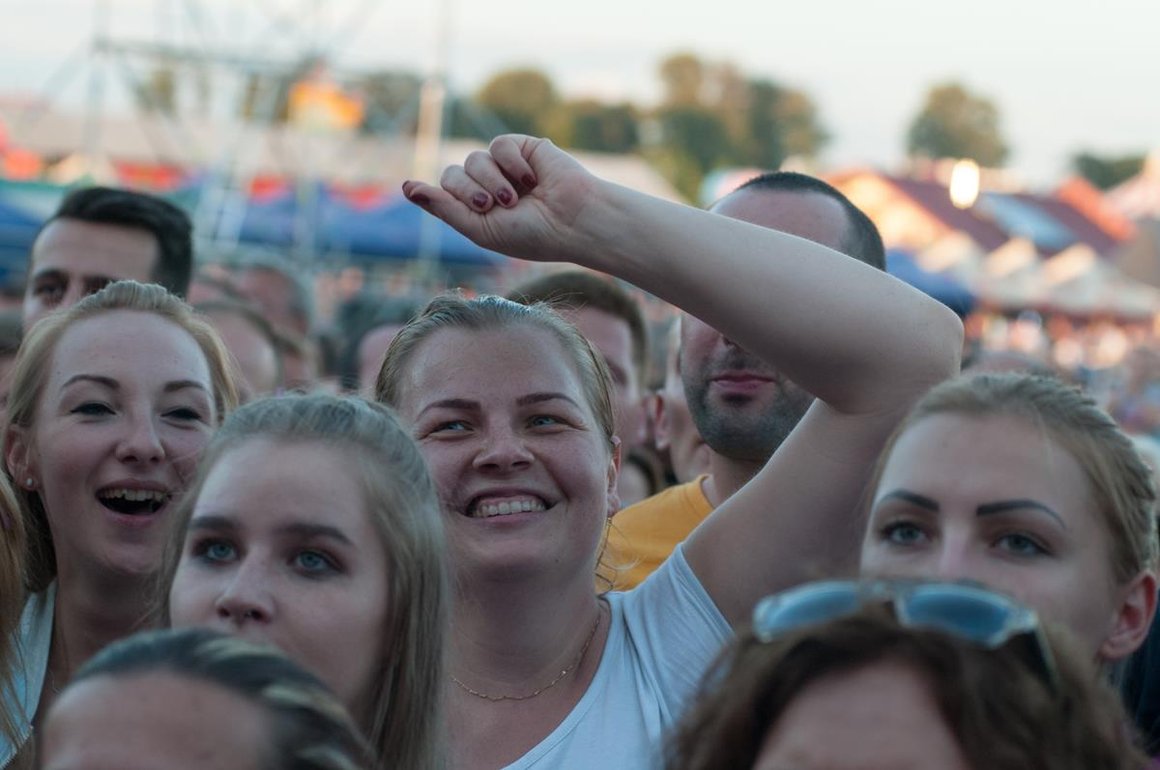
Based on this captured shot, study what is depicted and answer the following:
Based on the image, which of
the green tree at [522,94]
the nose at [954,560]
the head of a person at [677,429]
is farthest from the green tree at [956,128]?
the nose at [954,560]

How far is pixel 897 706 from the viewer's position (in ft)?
5.17

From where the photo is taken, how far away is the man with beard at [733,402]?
147 inches

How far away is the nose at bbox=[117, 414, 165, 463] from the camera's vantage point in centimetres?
329

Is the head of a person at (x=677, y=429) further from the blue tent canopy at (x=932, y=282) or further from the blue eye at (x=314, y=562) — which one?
the blue tent canopy at (x=932, y=282)

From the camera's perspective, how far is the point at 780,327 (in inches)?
103

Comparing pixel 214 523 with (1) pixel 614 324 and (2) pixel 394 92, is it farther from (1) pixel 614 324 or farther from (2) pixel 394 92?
(2) pixel 394 92

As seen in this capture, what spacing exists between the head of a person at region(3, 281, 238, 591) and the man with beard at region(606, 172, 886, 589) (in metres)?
1.03

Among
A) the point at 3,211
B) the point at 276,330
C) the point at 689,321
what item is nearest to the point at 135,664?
the point at 689,321

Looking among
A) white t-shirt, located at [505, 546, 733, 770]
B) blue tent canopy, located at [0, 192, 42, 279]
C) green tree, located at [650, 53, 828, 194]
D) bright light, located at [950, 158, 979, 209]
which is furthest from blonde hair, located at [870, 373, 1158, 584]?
green tree, located at [650, 53, 828, 194]

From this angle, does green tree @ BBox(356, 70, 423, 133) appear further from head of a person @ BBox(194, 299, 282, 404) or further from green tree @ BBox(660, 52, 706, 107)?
green tree @ BBox(660, 52, 706, 107)

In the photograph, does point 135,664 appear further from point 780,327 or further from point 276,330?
point 276,330

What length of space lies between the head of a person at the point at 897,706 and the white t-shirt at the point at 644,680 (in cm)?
93

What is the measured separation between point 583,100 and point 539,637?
11591 cm

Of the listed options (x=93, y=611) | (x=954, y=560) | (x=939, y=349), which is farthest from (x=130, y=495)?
(x=954, y=560)
